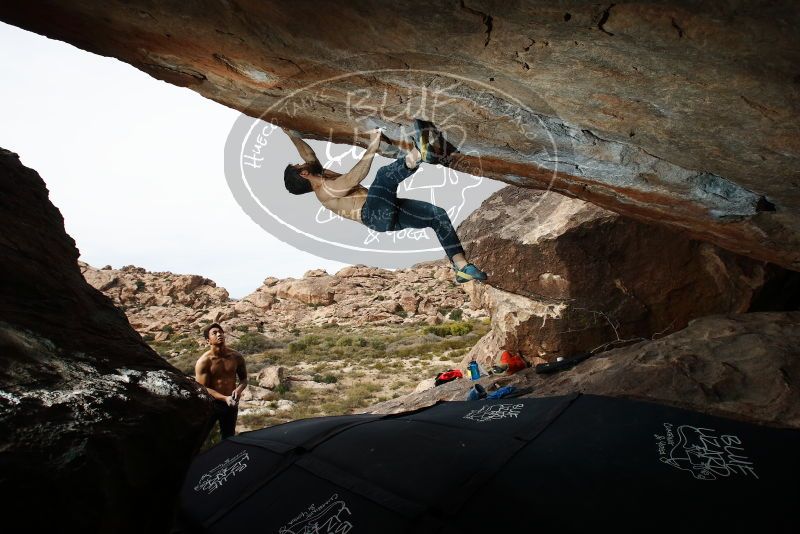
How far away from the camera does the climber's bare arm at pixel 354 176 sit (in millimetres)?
4492

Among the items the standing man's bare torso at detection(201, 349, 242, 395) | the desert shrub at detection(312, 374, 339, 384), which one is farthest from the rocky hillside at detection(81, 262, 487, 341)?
the standing man's bare torso at detection(201, 349, 242, 395)

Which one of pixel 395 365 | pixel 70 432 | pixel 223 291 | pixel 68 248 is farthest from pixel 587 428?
pixel 223 291

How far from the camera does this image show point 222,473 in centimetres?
426

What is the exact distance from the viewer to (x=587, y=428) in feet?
12.3

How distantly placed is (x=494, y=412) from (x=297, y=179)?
10.6 ft

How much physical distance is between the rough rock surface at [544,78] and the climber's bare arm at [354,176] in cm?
49

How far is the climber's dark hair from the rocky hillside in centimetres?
2431

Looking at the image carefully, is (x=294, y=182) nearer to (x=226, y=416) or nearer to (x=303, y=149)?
(x=303, y=149)

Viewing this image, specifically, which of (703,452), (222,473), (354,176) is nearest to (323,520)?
(222,473)

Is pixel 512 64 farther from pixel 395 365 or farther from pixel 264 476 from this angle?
pixel 395 365

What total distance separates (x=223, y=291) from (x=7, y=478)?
48364 millimetres

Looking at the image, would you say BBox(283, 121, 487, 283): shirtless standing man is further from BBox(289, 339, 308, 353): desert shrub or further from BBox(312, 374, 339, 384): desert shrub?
BBox(289, 339, 308, 353): desert shrub

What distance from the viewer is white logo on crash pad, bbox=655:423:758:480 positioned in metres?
2.90

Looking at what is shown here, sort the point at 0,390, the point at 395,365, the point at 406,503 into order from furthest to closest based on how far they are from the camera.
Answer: the point at 395,365
the point at 406,503
the point at 0,390
